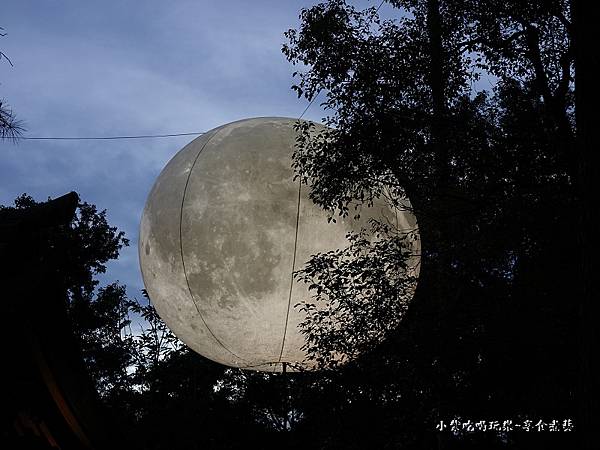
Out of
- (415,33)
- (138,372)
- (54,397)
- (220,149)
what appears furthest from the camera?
(138,372)

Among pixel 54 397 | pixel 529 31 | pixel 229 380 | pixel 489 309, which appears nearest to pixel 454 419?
pixel 489 309

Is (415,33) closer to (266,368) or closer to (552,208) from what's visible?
(552,208)

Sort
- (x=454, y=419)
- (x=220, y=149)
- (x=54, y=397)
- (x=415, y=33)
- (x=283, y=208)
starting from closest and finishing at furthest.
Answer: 1. (x=54, y=397)
2. (x=283, y=208)
3. (x=220, y=149)
4. (x=454, y=419)
5. (x=415, y=33)

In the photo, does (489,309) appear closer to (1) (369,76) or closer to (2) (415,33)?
(1) (369,76)

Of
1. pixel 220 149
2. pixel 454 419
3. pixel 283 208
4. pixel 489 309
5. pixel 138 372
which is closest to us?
pixel 283 208

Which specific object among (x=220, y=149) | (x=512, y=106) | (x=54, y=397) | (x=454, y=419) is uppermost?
(x=512, y=106)

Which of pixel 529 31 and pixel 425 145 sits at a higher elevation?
pixel 529 31

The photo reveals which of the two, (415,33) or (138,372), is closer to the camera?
(415,33)

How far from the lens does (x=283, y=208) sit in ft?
26.0

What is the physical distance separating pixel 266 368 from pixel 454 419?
291cm

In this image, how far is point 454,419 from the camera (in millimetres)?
9680

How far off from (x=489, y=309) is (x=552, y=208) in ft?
5.51

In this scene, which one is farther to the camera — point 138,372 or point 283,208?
point 138,372

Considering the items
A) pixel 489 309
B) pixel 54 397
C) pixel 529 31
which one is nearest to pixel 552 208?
pixel 489 309
